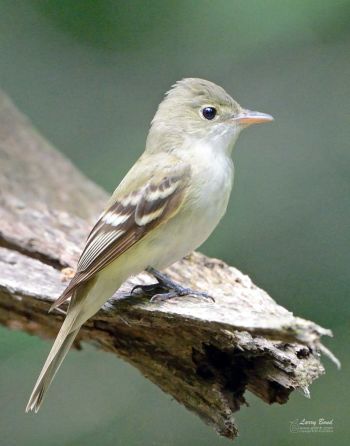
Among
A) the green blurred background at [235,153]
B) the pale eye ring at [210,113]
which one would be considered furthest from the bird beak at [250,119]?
the green blurred background at [235,153]

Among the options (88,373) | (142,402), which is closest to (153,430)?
(142,402)

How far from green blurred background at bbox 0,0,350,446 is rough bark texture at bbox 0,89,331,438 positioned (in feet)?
3.01

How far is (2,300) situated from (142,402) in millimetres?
1579

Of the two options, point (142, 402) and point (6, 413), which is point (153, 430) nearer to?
point (142, 402)

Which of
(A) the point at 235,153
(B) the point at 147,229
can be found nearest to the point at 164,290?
(B) the point at 147,229

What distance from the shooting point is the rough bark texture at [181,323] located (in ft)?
9.72

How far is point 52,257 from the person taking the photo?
4152 mm

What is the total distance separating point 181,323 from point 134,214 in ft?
1.72

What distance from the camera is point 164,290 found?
139 inches

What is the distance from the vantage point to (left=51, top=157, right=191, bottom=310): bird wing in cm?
333

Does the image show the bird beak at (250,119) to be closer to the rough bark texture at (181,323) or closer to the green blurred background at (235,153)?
the rough bark texture at (181,323)

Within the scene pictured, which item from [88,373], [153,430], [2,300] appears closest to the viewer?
[2,300]

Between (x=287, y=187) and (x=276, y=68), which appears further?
(x=276, y=68)

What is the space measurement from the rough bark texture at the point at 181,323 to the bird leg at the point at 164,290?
62 mm
